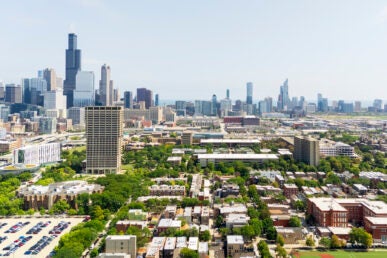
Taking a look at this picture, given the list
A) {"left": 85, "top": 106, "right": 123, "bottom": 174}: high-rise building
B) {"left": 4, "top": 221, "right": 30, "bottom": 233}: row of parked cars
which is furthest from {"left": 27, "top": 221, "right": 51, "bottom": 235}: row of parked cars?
{"left": 85, "top": 106, "right": 123, "bottom": 174}: high-rise building

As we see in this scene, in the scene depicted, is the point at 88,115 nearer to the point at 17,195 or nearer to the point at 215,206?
the point at 17,195

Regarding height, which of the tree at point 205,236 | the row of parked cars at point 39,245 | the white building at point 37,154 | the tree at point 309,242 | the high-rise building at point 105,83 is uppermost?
the high-rise building at point 105,83

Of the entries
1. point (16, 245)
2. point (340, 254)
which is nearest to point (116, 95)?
point (16, 245)

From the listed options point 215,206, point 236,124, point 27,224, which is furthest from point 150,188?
point 236,124

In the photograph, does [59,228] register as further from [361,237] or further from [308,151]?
[308,151]

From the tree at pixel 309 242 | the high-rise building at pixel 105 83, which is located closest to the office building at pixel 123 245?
the tree at pixel 309 242

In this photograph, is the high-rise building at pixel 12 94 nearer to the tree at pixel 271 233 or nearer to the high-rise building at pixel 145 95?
the high-rise building at pixel 145 95

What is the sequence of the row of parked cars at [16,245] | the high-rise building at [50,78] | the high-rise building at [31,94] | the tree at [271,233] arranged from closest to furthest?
the row of parked cars at [16,245]
the tree at [271,233]
the high-rise building at [31,94]
the high-rise building at [50,78]

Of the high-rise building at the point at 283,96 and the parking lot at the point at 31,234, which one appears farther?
the high-rise building at the point at 283,96
